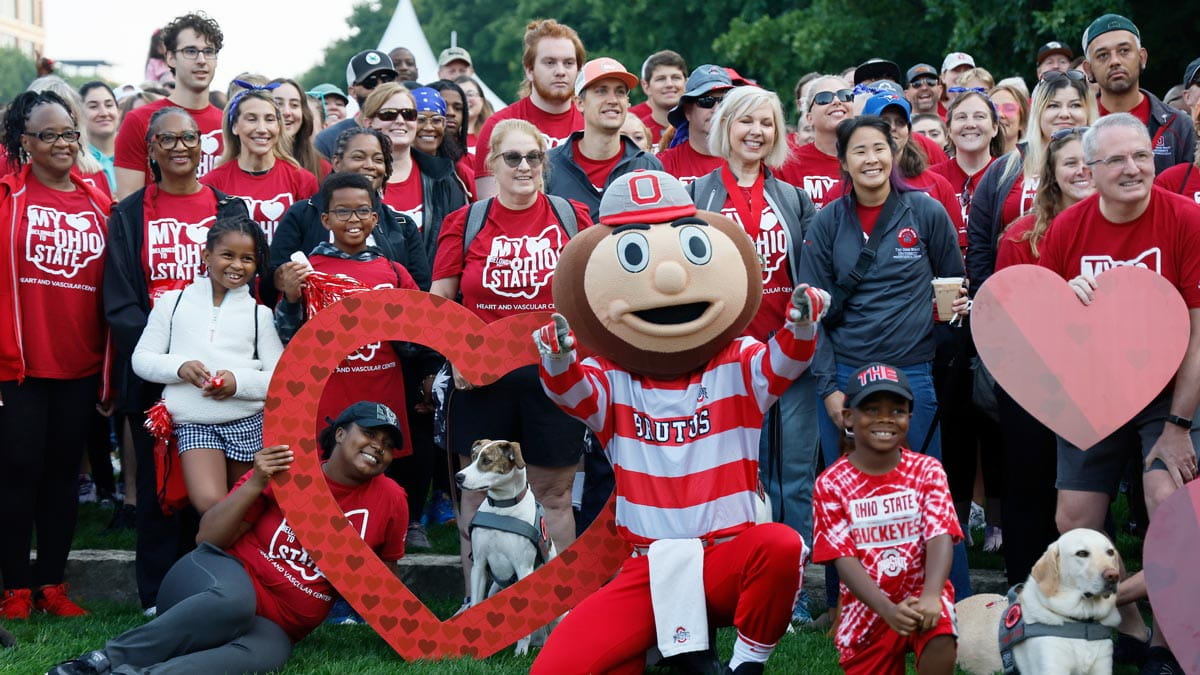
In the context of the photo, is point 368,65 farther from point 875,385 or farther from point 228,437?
point 875,385

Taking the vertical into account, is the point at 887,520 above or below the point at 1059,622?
above

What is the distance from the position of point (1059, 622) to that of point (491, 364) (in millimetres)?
2442

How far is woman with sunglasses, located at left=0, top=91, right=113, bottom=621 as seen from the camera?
6.81 m

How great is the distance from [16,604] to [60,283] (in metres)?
1.53

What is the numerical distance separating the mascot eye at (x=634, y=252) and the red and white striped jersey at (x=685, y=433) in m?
0.38

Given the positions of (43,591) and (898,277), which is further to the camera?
(43,591)

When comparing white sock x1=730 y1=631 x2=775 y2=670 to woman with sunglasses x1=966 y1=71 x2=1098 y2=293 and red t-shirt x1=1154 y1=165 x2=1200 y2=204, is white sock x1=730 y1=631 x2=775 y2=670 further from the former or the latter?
red t-shirt x1=1154 y1=165 x2=1200 y2=204

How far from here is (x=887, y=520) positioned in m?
5.13

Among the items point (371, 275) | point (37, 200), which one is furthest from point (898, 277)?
point (37, 200)

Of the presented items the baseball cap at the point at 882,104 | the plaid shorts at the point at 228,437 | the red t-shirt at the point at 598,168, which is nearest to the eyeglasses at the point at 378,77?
the red t-shirt at the point at 598,168

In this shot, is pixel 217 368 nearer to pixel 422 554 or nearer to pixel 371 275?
pixel 371 275

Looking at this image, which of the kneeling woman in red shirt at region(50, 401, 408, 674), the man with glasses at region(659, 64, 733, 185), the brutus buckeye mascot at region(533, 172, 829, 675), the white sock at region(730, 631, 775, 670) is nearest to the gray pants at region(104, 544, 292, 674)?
the kneeling woman in red shirt at region(50, 401, 408, 674)

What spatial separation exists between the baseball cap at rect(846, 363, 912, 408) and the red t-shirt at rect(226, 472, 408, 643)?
210 centimetres

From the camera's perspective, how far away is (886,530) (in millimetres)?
5129
